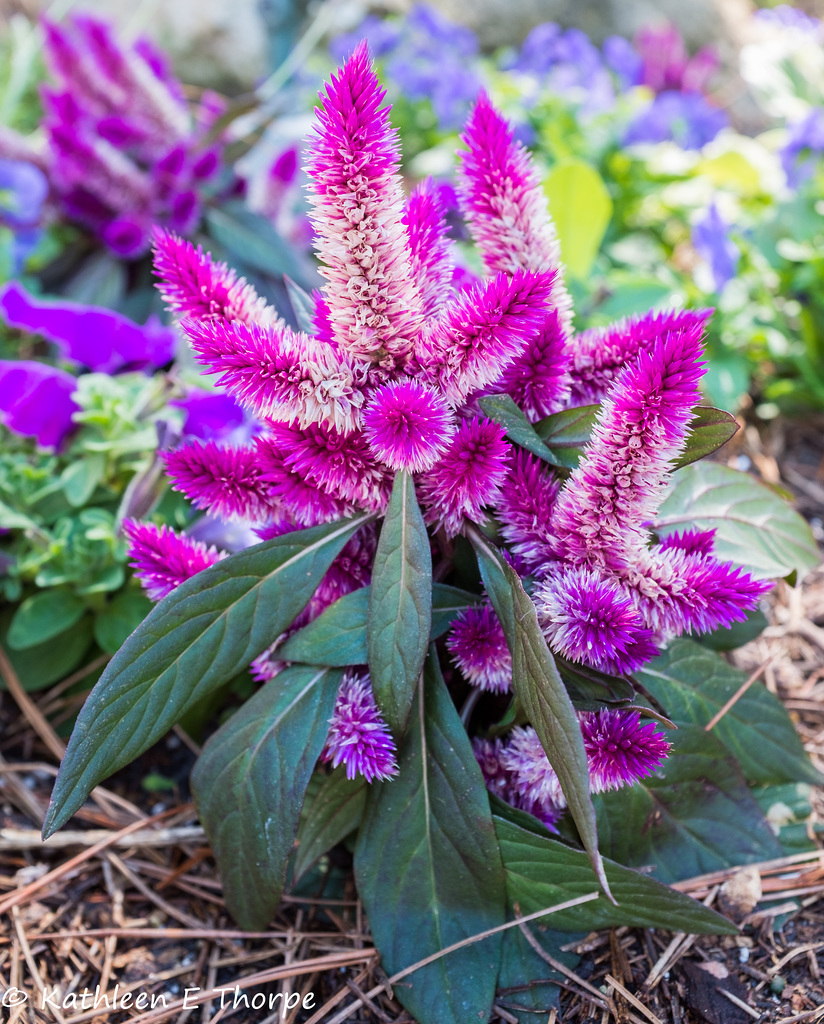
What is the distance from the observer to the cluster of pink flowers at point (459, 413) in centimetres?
73

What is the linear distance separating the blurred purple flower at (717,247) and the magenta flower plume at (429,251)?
1.25 meters

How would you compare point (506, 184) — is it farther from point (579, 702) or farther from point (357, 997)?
point (357, 997)

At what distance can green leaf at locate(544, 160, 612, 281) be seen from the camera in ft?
5.98

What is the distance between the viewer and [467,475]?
82 centimetres

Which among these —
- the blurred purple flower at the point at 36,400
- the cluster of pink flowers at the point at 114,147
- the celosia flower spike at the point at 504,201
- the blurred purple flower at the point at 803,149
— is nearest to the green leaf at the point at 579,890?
the celosia flower spike at the point at 504,201

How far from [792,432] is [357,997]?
5.47 ft

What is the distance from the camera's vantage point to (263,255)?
74.8 inches

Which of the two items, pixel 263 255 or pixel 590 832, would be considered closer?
pixel 590 832

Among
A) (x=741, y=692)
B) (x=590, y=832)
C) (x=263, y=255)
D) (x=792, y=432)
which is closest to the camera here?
(x=590, y=832)

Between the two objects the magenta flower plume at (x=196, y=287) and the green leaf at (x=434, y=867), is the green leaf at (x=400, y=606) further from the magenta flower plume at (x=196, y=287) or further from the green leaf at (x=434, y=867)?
the magenta flower plume at (x=196, y=287)

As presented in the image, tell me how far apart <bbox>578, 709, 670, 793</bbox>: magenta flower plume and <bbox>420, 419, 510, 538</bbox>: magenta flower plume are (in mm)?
251

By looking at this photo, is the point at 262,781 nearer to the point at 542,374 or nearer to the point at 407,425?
the point at 407,425

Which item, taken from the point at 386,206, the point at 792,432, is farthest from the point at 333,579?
the point at 792,432

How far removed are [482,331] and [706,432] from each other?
10.0 inches
